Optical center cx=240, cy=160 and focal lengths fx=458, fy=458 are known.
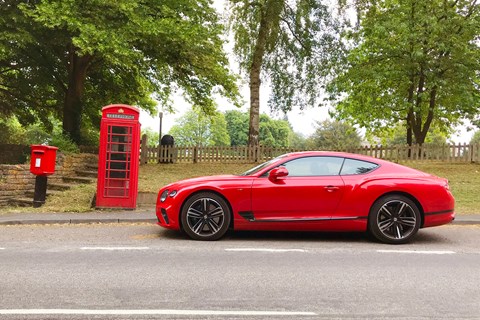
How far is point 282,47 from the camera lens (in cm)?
2320

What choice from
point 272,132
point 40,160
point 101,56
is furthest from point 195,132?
point 40,160

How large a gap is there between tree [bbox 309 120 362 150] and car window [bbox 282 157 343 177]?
205 ft

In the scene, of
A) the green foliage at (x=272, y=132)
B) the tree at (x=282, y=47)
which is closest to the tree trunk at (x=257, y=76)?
the tree at (x=282, y=47)

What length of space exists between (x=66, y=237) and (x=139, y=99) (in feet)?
58.8

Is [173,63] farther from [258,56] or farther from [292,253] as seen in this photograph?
[292,253]

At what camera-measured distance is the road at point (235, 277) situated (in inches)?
161

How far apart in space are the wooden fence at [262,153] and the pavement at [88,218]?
33.7 feet

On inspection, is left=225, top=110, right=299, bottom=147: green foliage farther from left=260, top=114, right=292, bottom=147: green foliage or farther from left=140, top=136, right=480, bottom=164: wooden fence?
left=140, top=136, right=480, bottom=164: wooden fence

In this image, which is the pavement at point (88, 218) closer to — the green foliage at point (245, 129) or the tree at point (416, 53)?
the tree at point (416, 53)

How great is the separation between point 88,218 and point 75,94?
11.6 metres

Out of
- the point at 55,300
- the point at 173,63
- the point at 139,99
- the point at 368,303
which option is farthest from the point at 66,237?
the point at 139,99

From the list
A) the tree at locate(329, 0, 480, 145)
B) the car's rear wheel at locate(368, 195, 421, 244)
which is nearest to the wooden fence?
the tree at locate(329, 0, 480, 145)

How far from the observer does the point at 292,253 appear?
664cm

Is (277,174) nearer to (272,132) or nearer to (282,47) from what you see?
(282,47)
